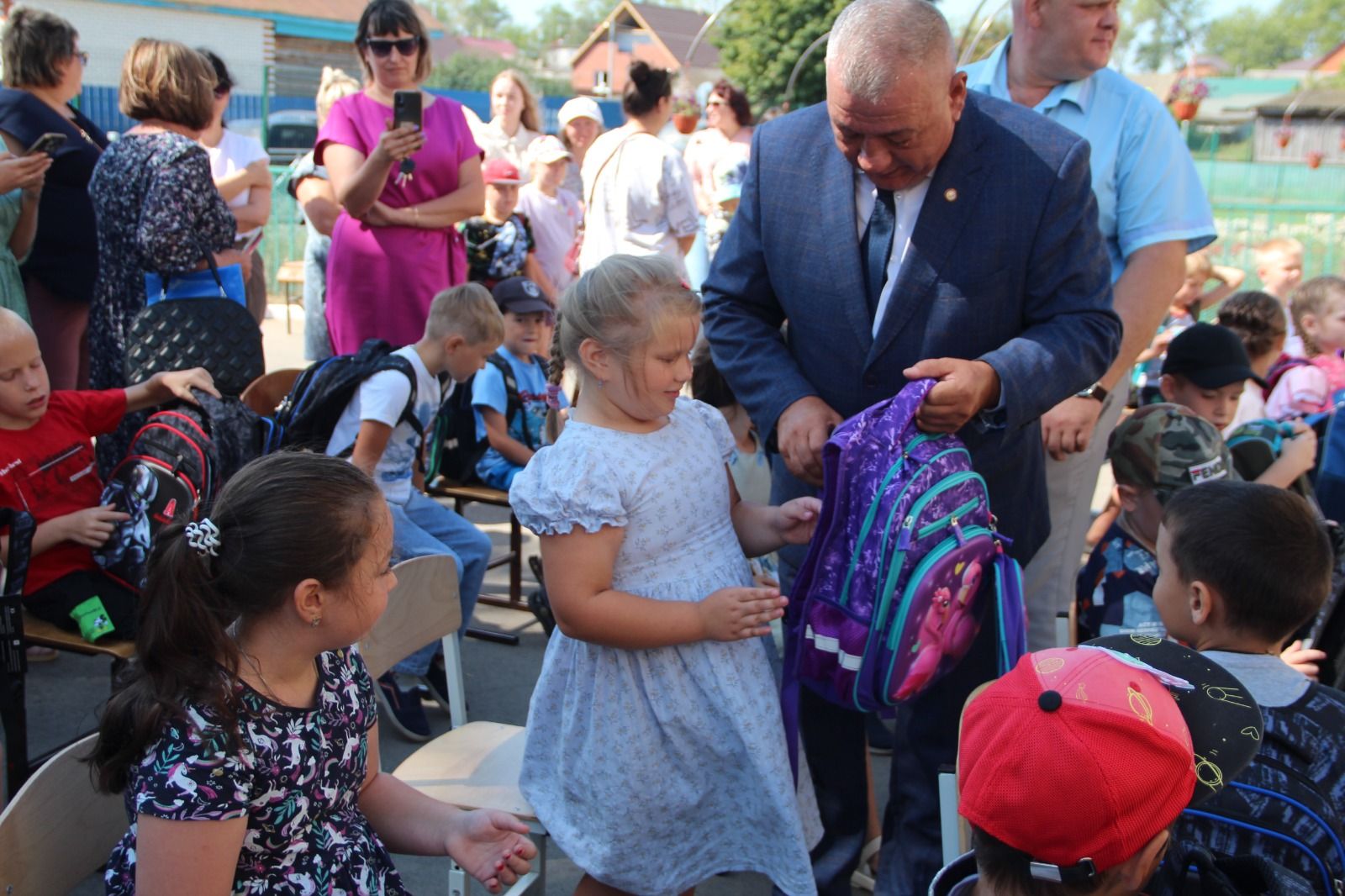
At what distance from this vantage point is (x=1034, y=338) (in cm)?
238

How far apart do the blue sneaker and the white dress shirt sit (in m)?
2.19

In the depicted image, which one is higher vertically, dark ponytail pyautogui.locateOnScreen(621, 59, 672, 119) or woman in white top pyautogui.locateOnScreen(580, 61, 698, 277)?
dark ponytail pyautogui.locateOnScreen(621, 59, 672, 119)

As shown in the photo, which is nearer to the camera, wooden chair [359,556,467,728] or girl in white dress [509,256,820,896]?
girl in white dress [509,256,820,896]

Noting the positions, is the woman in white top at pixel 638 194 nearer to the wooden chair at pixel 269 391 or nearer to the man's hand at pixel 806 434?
the wooden chair at pixel 269 391

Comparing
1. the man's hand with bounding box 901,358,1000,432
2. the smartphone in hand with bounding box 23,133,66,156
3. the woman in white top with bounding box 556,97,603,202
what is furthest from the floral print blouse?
the woman in white top with bounding box 556,97,603,202

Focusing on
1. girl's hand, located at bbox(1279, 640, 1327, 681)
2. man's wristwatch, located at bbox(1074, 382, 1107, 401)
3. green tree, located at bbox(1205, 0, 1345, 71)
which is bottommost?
girl's hand, located at bbox(1279, 640, 1327, 681)

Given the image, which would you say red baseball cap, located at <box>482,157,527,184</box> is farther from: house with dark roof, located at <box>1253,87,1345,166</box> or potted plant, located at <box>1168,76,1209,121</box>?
house with dark roof, located at <box>1253,87,1345,166</box>

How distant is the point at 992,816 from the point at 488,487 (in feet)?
12.3

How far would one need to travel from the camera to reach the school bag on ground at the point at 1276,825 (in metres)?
1.72

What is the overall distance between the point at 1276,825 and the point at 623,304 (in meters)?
1.40

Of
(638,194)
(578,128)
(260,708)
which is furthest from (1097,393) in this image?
(578,128)

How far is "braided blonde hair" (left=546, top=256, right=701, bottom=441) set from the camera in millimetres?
2266

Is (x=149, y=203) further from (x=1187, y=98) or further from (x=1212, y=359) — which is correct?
(x=1187, y=98)

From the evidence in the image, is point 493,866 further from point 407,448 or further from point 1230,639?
point 407,448
